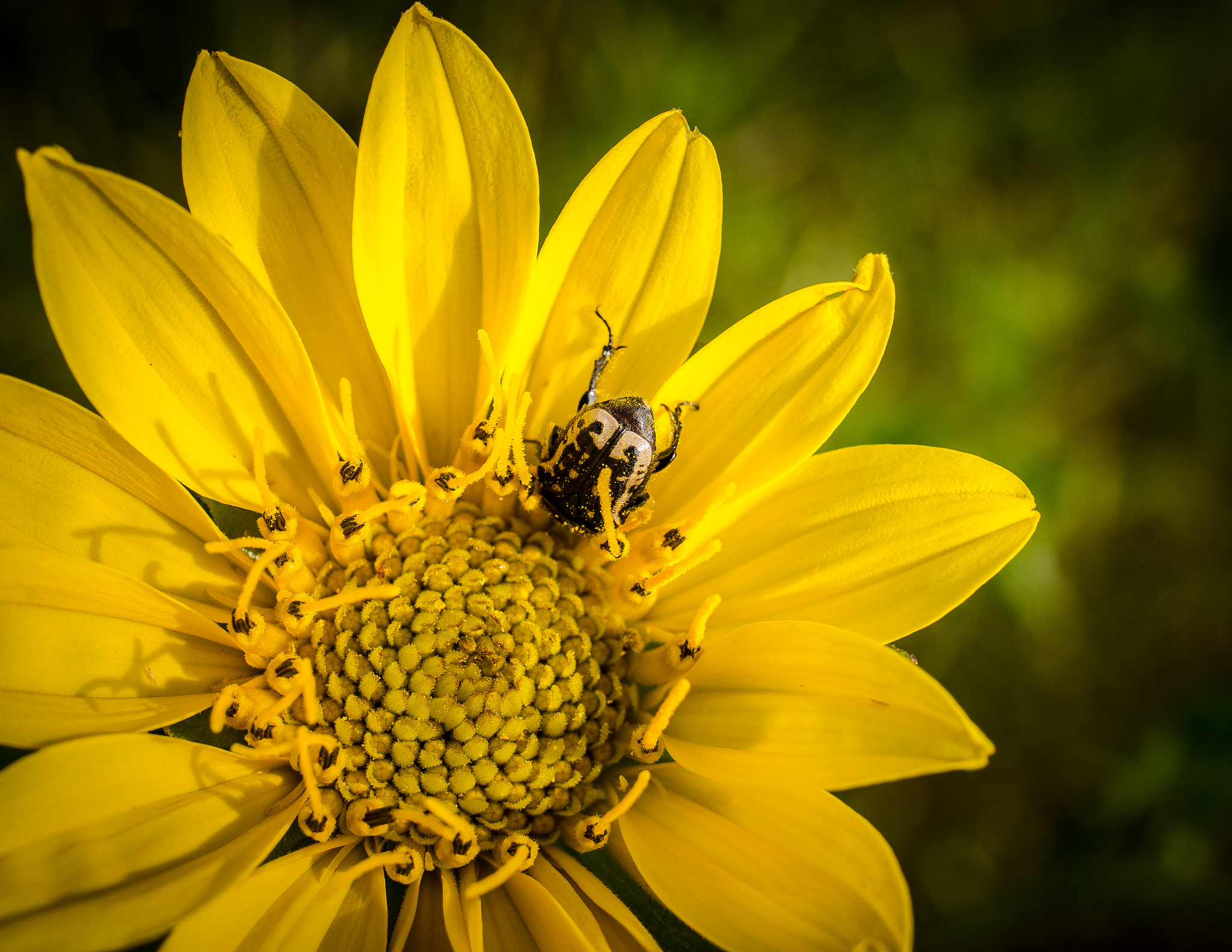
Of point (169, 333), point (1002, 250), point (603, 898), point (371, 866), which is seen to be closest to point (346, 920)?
point (371, 866)

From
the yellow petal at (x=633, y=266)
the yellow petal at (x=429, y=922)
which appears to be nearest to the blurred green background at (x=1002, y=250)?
the yellow petal at (x=633, y=266)

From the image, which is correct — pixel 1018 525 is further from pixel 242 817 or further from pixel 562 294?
pixel 242 817

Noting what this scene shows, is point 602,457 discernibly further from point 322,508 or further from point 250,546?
point 250,546

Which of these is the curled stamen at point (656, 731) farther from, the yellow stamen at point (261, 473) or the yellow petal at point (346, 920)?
the yellow stamen at point (261, 473)

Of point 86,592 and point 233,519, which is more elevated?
point 233,519

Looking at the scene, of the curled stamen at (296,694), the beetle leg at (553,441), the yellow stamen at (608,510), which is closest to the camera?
the curled stamen at (296,694)

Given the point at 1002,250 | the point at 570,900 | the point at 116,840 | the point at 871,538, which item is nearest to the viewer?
the point at 116,840
